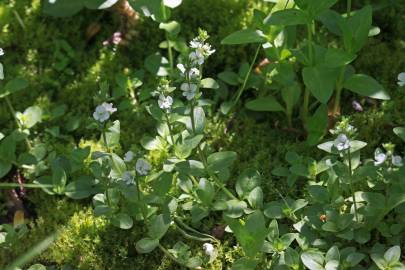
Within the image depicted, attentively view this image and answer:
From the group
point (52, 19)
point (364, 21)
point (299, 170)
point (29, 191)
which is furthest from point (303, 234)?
point (52, 19)

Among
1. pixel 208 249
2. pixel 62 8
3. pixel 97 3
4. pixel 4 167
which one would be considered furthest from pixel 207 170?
pixel 62 8

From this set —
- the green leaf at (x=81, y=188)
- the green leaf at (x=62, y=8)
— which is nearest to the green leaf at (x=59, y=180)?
the green leaf at (x=81, y=188)

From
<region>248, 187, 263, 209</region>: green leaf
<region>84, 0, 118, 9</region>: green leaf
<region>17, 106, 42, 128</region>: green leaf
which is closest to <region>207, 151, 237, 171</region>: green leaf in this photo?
<region>248, 187, 263, 209</region>: green leaf

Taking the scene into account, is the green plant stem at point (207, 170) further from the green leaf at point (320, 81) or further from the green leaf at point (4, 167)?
the green leaf at point (4, 167)

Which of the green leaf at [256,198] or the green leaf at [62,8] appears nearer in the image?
the green leaf at [256,198]

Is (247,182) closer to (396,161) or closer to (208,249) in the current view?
(208,249)

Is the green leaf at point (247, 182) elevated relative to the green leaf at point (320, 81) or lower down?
lower down

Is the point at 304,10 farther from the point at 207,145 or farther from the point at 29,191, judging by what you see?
the point at 29,191
